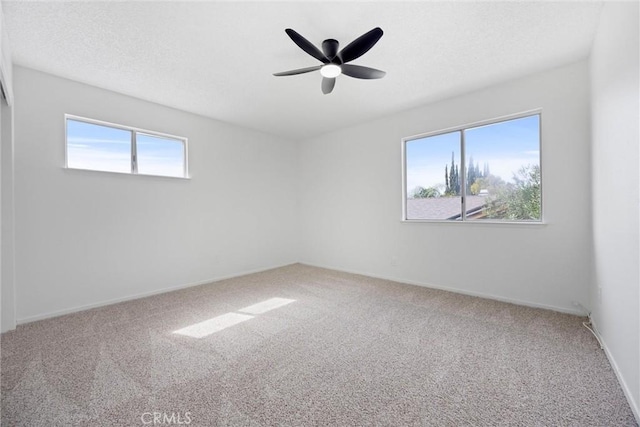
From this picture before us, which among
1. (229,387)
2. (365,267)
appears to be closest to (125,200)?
(229,387)

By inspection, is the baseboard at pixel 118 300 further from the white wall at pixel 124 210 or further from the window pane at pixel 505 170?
the window pane at pixel 505 170

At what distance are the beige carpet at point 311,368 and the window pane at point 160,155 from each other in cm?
183

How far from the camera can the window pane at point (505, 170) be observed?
9.96 ft

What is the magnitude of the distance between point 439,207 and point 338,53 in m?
2.52

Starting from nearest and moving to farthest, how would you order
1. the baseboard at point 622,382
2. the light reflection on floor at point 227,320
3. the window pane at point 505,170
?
the baseboard at point 622,382 → the light reflection on floor at point 227,320 → the window pane at point 505,170

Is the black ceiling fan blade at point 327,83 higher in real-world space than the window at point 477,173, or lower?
higher

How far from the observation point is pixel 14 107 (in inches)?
104

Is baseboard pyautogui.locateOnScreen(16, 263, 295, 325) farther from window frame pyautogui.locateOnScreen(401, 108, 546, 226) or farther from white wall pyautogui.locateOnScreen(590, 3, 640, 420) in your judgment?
white wall pyautogui.locateOnScreen(590, 3, 640, 420)

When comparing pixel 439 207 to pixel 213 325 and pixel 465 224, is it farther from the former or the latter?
pixel 213 325

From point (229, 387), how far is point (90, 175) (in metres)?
2.91

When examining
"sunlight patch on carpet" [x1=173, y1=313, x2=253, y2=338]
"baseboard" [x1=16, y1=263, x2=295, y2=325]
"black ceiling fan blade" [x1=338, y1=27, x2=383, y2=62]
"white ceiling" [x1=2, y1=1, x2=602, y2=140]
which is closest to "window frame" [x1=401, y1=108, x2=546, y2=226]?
"white ceiling" [x1=2, y1=1, x2=602, y2=140]

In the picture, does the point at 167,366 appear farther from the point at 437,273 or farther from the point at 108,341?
the point at 437,273

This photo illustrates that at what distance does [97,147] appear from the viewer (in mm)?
3195

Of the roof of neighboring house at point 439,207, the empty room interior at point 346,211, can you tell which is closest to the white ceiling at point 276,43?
the empty room interior at point 346,211
